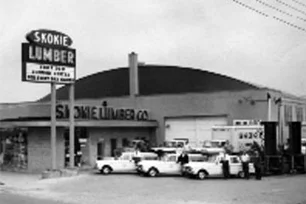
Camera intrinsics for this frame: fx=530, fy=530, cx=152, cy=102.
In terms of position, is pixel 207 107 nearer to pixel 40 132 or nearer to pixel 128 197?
pixel 40 132

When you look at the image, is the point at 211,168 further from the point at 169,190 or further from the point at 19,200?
the point at 19,200

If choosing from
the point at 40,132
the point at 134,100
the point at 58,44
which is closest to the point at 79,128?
the point at 40,132

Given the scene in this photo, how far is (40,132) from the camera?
37.1 meters

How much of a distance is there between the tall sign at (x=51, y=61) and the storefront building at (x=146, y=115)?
12.7ft

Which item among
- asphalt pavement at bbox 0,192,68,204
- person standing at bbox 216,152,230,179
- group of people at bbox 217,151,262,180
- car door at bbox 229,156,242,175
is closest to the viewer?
asphalt pavement at bbox 0,192,68,204

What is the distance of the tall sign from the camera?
104 feet

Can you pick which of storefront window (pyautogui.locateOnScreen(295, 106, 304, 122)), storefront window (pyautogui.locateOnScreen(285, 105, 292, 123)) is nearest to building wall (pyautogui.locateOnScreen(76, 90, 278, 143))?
storefront window (pyautogui.locateOnScreen(285, 105, 292, 123))

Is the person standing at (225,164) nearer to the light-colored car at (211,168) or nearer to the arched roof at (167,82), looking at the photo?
the light-colored car at (211,168)

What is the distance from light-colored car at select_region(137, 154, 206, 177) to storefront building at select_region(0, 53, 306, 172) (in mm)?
8086

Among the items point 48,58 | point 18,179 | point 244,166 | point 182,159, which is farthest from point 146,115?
point 244,166

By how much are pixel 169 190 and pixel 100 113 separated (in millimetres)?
18362

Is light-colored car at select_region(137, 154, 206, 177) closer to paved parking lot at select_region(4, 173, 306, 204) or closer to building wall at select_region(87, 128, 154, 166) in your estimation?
paved parking lot at select_region(4, 173, 306, 204)

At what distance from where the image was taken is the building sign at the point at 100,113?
3929 cm

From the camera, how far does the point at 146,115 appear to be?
48.4 meters
